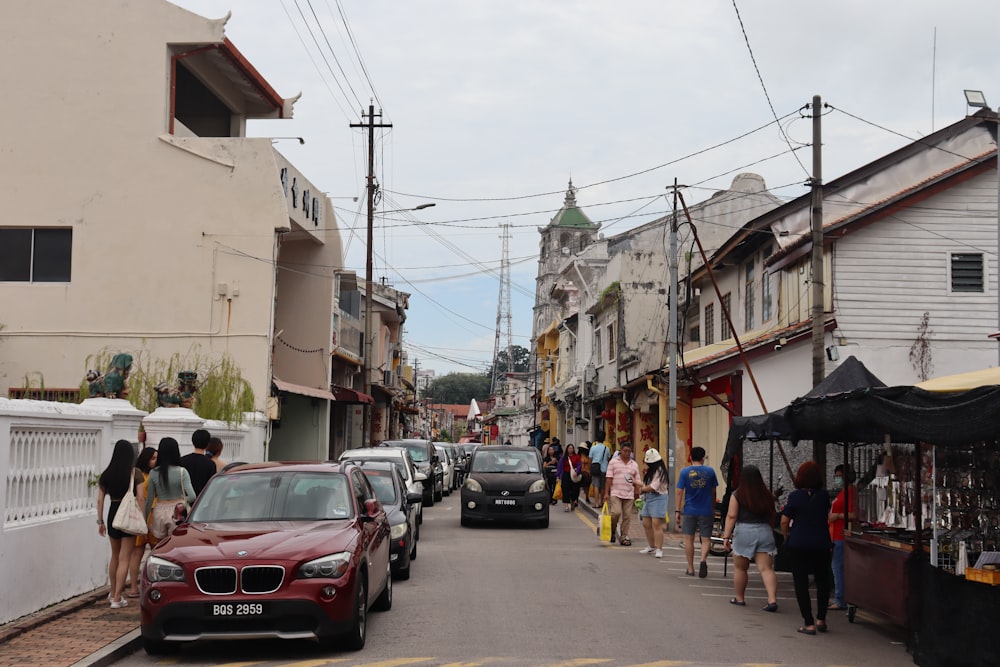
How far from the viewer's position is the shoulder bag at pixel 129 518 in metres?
10.4

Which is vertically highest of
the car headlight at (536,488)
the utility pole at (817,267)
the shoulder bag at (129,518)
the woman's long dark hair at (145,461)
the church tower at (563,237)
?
the church tower at (563,237)

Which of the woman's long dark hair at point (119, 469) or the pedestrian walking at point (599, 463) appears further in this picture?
the pedestrian walking at point (599, 463)

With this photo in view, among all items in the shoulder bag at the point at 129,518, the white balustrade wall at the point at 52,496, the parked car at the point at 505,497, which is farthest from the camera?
the parked car at the point at 505,497

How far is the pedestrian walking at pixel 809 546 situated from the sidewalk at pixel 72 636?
6.31 m

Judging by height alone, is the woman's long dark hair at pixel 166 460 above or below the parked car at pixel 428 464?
above

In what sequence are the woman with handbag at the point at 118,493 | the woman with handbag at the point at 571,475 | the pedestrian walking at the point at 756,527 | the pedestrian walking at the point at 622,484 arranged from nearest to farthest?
the woman with handbag at the point at 118,493
the pedestrian walking at the point at 756,527
the pedestrian walking at the point at 622,484
the woman with handbag at the point at 571,475

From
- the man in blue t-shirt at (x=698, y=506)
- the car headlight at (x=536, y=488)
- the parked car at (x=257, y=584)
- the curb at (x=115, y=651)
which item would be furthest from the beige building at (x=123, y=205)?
the parked car at (x=257, y=584)

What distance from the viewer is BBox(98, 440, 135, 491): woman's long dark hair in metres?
10.6

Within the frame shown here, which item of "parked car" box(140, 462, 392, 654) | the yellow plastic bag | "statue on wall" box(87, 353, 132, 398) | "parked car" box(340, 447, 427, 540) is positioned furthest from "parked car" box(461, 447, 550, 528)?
"parked car" box(140, 462, 392, 654)

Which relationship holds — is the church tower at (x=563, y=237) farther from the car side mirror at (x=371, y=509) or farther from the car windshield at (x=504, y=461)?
the car side mirror at (x=371, y=509)

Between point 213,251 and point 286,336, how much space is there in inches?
309

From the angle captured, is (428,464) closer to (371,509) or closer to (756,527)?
(756,527)

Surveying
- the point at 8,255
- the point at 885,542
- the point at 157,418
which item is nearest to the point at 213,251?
the point at 8,255

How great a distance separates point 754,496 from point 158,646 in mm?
6432
